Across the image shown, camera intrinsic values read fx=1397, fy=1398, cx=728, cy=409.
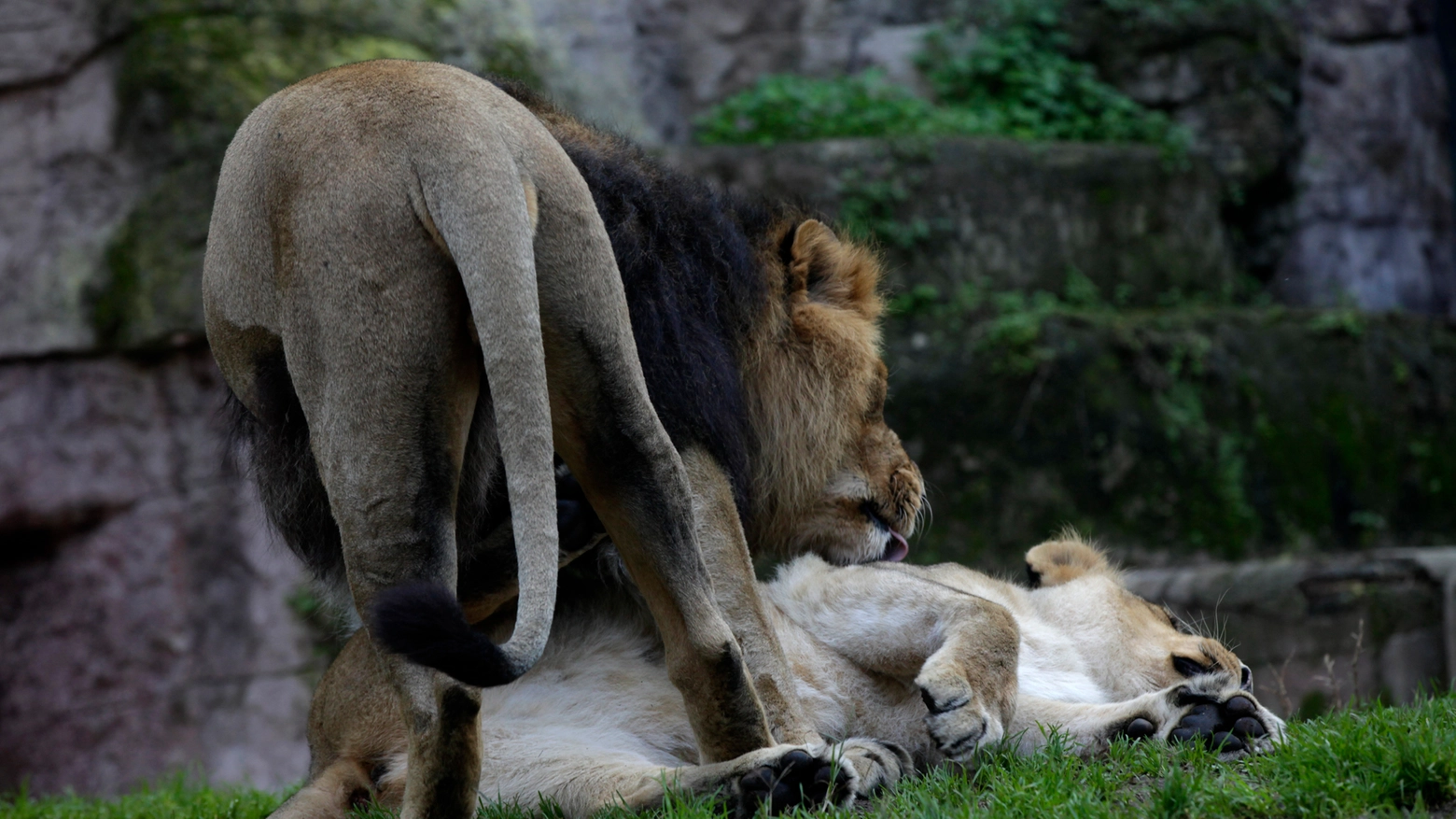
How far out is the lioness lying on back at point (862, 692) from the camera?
10.6 feet

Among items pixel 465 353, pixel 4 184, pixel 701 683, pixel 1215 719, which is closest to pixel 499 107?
pixel 465 353

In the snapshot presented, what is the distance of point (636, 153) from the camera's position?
3900 millimetres

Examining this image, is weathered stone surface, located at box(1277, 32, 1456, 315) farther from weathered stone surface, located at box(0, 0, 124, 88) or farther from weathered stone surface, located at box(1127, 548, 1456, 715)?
weathered stone surface, located at box(0, 0, 124, 88)

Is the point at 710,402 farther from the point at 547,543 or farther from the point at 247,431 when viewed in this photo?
the point at 247,431

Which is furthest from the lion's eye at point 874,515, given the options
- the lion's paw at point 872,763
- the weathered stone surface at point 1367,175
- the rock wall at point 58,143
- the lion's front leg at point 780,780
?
the weathered stone surface at point 1367,175

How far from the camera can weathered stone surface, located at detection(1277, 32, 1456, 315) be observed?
10.8 metres

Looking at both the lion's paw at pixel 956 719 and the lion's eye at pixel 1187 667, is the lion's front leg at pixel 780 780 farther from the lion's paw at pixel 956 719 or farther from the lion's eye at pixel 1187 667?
the lion's eye at pixel 1187 667

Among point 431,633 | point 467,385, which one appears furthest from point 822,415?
point 431,633

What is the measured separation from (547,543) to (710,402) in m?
0.93

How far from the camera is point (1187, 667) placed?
3764 mm

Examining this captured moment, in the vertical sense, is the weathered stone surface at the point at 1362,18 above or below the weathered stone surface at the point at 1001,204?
above

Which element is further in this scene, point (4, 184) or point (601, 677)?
point (4, 184)

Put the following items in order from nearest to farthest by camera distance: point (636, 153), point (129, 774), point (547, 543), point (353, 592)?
point (547, 543), point (353, 592), point (636, 153), point (129, 774)

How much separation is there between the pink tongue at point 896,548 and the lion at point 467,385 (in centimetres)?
82
